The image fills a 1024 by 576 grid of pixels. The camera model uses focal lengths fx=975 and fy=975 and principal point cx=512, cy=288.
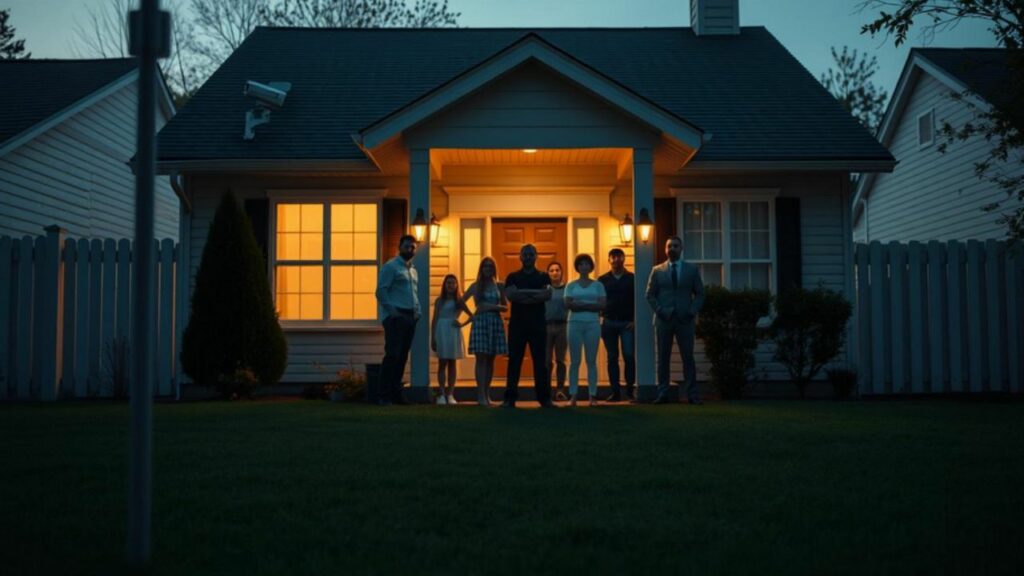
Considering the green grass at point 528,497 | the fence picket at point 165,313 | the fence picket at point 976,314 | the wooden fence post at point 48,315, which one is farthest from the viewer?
the fence picket at point 976,314

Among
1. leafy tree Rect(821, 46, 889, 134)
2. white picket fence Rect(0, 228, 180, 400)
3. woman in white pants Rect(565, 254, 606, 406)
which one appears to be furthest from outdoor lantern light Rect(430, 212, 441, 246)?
leafy tree Rect(821, 46, 889, 134)

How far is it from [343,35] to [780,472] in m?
13.7

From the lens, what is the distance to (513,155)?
12.9m

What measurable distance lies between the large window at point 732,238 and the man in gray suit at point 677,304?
2549 millimetres

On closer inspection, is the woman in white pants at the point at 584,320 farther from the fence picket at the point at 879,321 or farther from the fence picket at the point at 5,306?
the fence picket at the point at 5,306

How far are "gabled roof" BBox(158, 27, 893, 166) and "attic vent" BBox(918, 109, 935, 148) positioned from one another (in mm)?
4673

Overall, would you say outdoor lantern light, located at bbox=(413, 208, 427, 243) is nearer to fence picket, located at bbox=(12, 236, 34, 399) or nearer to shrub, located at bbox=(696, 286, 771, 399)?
shrub, located at bbox=(696, 286, 771, 399)

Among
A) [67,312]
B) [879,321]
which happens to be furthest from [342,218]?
[879,321]

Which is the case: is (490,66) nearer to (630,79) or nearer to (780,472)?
(630,79)

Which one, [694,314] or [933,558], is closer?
[933,558]

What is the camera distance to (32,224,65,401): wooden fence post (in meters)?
11.8

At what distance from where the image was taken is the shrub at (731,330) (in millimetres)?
11555

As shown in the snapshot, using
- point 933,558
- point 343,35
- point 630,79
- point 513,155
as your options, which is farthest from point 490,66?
point 933,558

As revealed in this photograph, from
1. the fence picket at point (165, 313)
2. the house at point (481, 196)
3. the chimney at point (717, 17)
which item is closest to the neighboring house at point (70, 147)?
the house at point (481, 196)
